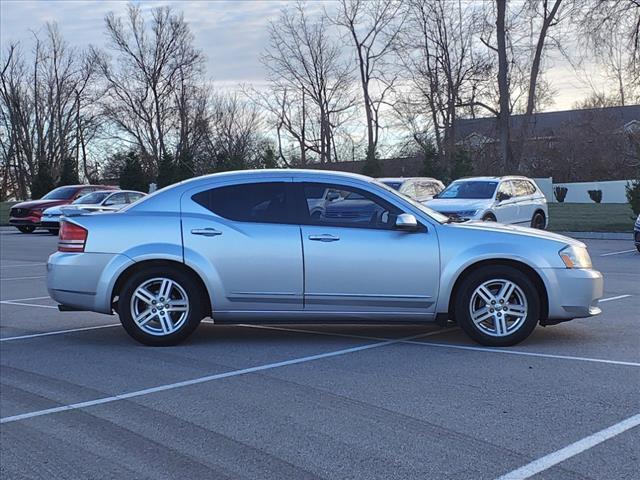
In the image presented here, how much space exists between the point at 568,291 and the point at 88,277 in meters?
4.58

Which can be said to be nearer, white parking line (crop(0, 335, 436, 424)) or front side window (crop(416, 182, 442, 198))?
white parking line (crop(0, 335, 436, 424))

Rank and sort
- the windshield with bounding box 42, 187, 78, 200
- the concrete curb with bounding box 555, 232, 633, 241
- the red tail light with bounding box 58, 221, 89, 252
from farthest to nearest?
the windshield with bounding box 42, 187, 78, 200 → the concrete curb with bounding box 555, 232, 633, 241 → the red tail light with bounding box 58, 221, 89, 252

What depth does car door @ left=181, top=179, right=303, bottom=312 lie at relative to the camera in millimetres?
7504

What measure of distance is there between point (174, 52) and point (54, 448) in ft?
200

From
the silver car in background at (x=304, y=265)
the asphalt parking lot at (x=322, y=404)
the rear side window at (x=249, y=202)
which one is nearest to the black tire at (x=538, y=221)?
the asphalt parking lot at (x=322, y=404)

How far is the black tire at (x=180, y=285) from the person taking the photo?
762cm

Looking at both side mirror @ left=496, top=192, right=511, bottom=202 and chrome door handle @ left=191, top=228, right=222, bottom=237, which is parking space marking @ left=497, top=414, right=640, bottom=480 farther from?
side mirror @ left=496, top=192, right=511, bottom=202

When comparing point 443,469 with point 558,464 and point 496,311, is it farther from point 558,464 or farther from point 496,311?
point 496,311

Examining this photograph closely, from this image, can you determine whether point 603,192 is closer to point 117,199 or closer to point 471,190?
point 471,190

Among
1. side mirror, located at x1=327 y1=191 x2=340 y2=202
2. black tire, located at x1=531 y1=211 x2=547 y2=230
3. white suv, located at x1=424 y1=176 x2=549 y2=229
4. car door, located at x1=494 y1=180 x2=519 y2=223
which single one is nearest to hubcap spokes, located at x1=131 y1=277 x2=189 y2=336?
side mirror, located at x1=327 y1=191 x2=340 y2=202

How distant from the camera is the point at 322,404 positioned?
5.71 metres

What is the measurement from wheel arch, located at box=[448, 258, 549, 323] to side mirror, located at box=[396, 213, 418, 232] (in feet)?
2.07

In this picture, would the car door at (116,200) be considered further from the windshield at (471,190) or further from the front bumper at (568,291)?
the front bumper at (568,291)

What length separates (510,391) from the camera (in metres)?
5.93
